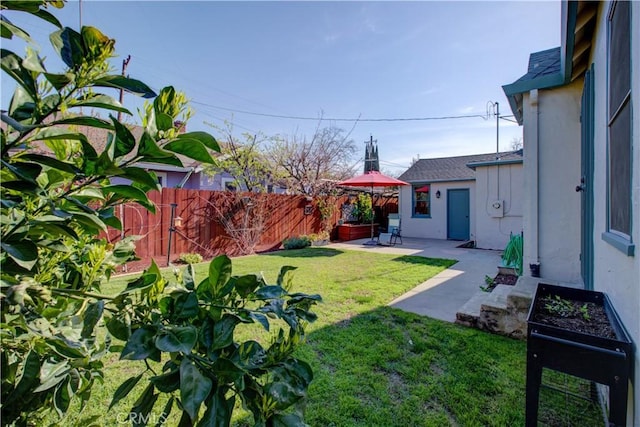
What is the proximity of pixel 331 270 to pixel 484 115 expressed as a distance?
12085mm

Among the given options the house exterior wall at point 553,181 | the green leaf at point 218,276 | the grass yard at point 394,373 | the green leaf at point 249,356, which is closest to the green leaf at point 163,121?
the green leaf at point 218,276

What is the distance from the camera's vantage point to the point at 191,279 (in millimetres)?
1002

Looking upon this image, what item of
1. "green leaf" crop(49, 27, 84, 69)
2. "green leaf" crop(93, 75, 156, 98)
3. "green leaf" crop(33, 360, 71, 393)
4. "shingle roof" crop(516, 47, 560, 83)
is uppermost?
"shingle roof" crop(516, 47, 560, 83)

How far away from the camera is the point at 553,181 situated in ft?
13.1

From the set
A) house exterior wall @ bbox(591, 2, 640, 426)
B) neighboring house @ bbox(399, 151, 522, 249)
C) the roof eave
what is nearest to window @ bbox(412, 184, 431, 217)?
neighboring house @ bbox(399, 151, 522, 249)

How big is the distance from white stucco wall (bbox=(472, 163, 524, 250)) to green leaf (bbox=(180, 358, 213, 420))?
34.8 feet

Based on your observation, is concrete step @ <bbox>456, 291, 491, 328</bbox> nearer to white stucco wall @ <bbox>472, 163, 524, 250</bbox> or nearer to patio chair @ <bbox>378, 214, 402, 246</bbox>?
patio chair @ <bbox>378, 214, 402, 246</bbox>

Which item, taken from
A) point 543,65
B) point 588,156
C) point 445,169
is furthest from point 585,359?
point 445,169

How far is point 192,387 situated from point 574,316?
2.43 m

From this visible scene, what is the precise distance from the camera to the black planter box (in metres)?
1.45

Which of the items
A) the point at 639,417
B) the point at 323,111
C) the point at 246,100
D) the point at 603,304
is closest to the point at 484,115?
the point at 323,111

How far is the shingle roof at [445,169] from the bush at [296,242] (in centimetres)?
577

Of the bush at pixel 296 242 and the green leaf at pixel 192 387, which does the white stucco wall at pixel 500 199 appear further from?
the green leaf at pixel 192 387

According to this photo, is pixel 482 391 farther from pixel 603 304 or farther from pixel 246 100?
pixel 246 100
